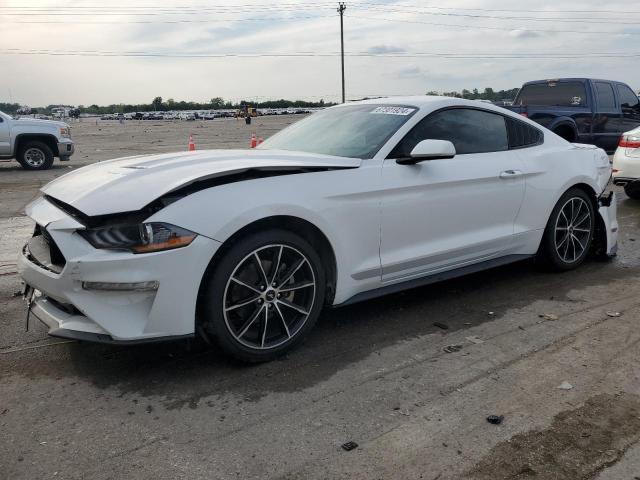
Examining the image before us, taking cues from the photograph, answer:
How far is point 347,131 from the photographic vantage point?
4.41 m

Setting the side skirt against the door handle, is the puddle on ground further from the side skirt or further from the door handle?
the door handle

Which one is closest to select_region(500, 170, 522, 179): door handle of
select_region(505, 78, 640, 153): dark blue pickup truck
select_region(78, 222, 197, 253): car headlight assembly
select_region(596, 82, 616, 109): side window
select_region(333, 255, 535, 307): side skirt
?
select_region(333, 255, 535, 307): side skirt

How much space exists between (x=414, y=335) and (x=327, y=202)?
3.73ft

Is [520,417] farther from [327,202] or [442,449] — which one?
[327,202]

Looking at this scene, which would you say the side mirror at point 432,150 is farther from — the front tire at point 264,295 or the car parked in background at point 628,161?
the car parked in background at point 628,161

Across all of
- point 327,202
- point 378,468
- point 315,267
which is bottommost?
point 378,468

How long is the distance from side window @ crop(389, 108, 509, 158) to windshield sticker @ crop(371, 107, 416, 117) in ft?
0.43

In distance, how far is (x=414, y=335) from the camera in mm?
3982

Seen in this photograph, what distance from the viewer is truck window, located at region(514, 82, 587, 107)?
40.9ft

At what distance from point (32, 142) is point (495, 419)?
605 inches

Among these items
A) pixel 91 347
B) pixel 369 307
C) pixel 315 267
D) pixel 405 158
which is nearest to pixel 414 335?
pixel 369 307

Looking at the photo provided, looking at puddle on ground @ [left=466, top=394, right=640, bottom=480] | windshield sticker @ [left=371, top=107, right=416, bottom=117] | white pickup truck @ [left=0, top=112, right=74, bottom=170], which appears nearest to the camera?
puddle on ground @ [left=466, top=394, right=640, bottom=480]

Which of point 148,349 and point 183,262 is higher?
point 183,262

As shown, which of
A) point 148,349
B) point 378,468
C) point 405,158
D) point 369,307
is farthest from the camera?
point 369,307
